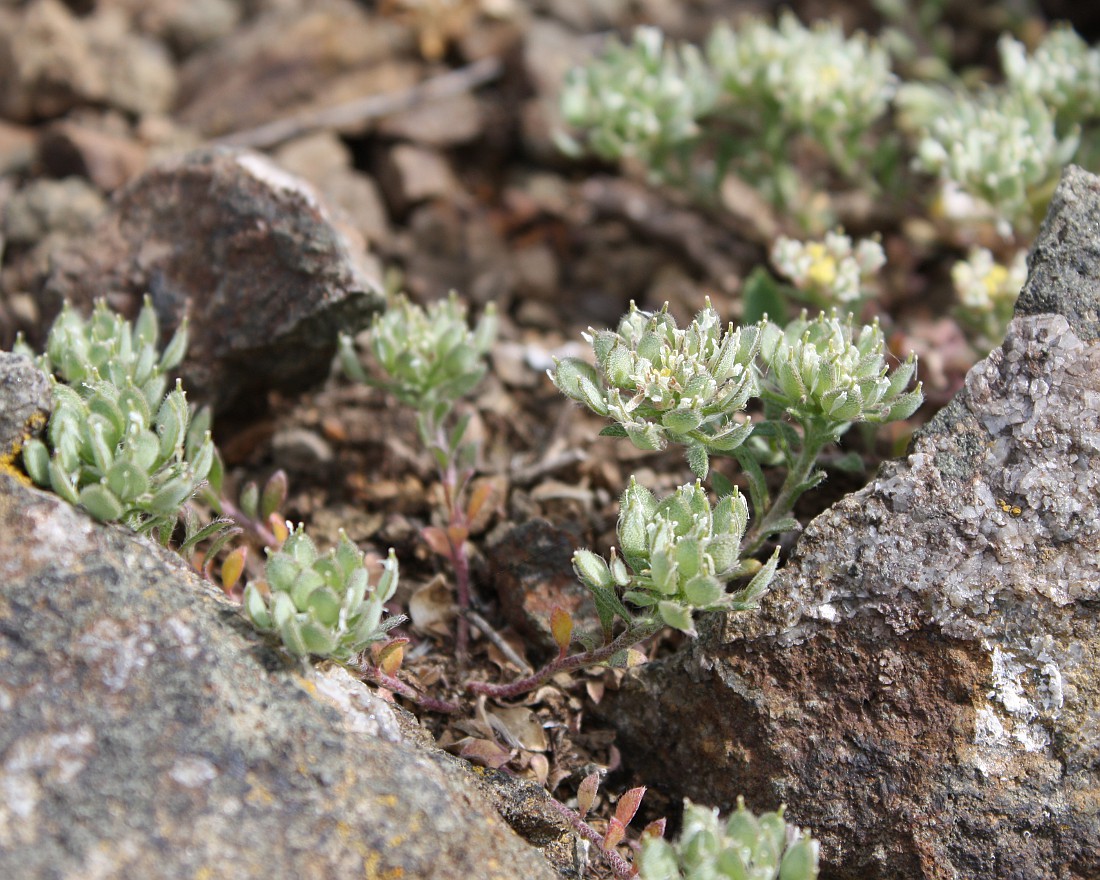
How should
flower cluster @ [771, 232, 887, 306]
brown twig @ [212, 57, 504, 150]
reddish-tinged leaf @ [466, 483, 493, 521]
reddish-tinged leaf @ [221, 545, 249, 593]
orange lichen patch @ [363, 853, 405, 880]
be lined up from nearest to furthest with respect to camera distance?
orange lichen patch @ [363, 853, 405, 880] < reddish-tinged leaf @ [221, 545, 249, 593] < reddish-tinged leaf @ [466, 483, 493, 521] < flower cluster @ [771, 232, 887, 306] < brown twig @ [212, 57, 504, 150]

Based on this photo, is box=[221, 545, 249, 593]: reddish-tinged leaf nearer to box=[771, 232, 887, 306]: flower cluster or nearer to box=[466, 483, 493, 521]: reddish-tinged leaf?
box=[466, 483, 493, 521]: reddish-tinged leaf

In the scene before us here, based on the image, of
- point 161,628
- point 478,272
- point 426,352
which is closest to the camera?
point 161,628

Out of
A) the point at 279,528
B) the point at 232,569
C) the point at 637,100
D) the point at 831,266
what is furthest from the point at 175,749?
the point at 637,100

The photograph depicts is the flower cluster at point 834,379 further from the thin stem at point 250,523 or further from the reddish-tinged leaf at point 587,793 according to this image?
the thin stem at point 250,523

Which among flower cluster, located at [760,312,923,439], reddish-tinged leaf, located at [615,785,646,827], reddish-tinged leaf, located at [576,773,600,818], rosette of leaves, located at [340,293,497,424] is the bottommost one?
reddish-tinged leaf, located at [576,773,600,818]

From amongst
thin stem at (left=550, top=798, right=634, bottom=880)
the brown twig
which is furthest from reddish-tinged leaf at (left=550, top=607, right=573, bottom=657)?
the brown twig

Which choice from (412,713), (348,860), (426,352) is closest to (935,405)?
(426,352)

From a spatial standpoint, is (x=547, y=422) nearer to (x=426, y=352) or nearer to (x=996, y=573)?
(x=426, y=352)
